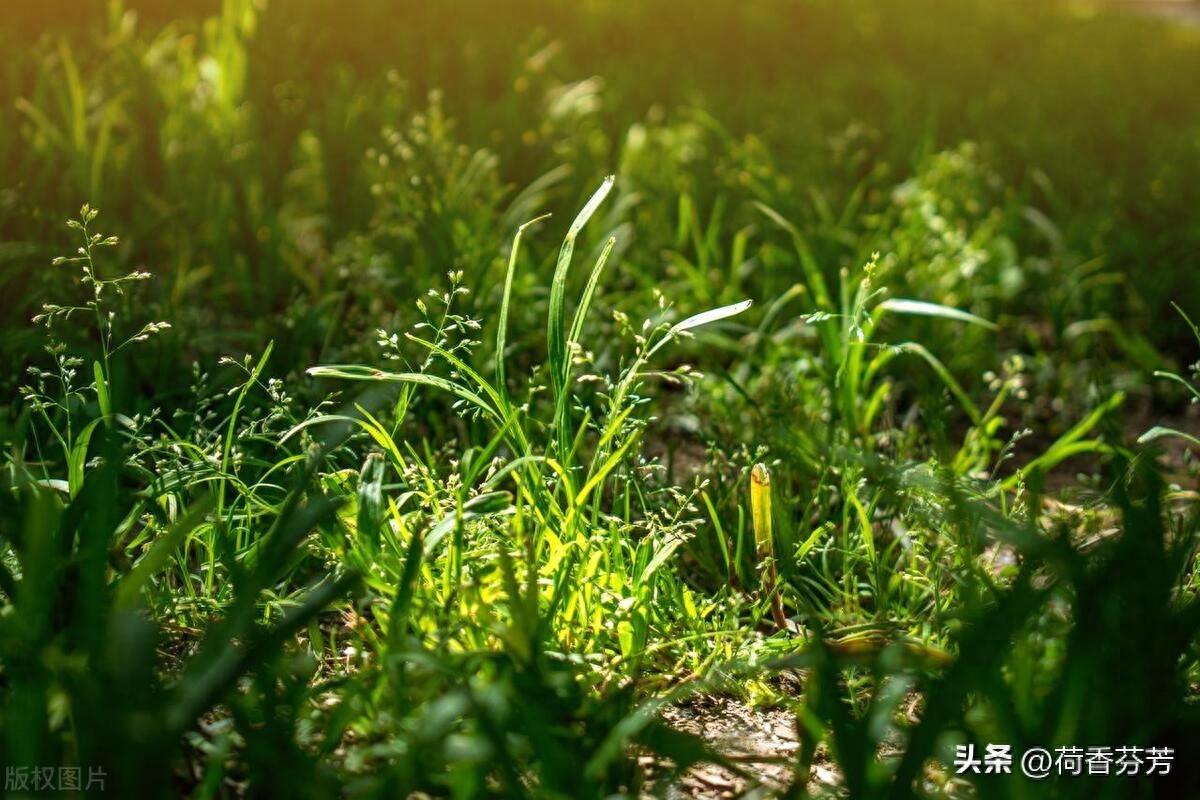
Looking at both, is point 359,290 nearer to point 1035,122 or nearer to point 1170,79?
point 1035,122

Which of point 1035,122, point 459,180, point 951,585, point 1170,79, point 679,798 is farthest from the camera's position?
point 1170,79

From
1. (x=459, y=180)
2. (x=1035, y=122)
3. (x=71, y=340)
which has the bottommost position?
A: (x=71, y=340)

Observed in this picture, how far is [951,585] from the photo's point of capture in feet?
6.53

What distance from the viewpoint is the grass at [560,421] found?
4.51ft

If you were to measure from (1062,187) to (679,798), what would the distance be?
3.28 m

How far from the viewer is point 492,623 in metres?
1.58

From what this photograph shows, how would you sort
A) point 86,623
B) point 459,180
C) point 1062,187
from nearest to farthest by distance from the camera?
point 86,623 → point 459,180 → point 1062,187

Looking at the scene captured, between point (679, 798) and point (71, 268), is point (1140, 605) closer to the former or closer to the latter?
point (679, 798)

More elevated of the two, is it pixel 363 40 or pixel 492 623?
pixel 363 40

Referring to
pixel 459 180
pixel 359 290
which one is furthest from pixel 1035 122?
pixel 359 290

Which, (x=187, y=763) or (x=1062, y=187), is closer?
(x=187, y=763)

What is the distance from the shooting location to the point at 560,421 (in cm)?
184

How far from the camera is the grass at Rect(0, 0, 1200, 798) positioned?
137cm

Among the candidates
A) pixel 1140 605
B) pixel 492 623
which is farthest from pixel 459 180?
pixel 1140 605
